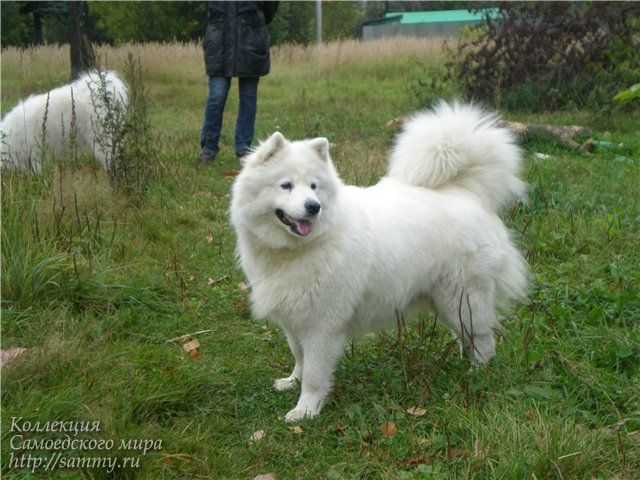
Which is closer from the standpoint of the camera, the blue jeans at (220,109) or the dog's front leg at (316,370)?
the dog's front leg at (316,370)

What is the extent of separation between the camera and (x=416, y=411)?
2830mm

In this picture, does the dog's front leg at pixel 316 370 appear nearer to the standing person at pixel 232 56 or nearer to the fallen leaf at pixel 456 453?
the fallen leaf at pixel 456 453

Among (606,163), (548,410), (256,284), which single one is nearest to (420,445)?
(548,410)

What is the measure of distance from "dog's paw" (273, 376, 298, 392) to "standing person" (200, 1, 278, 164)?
4.49 metres

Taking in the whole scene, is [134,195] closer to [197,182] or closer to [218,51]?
[197,182]

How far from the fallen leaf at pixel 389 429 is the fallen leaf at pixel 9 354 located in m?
1.52

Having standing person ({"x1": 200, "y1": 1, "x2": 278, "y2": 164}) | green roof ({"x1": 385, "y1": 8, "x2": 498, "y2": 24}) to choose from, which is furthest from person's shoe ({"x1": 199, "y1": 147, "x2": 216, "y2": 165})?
green roof ({"x1": 385, "y1": 8, "x2": 498, "y2": 24})

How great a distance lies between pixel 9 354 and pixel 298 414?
1.25 m

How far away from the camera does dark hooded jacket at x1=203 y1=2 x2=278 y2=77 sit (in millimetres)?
7430

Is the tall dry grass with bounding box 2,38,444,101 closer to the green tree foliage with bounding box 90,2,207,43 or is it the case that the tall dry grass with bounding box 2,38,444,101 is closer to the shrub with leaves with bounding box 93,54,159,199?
the shrub with leaves with bounding box 93,54,159,199

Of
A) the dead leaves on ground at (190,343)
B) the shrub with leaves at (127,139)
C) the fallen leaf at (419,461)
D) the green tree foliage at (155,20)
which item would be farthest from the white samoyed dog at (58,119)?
the green tree foliage at (155,20)

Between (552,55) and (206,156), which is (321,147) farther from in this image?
(552,55)

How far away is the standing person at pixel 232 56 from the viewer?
7.44 m

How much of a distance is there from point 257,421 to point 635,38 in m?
9.30
